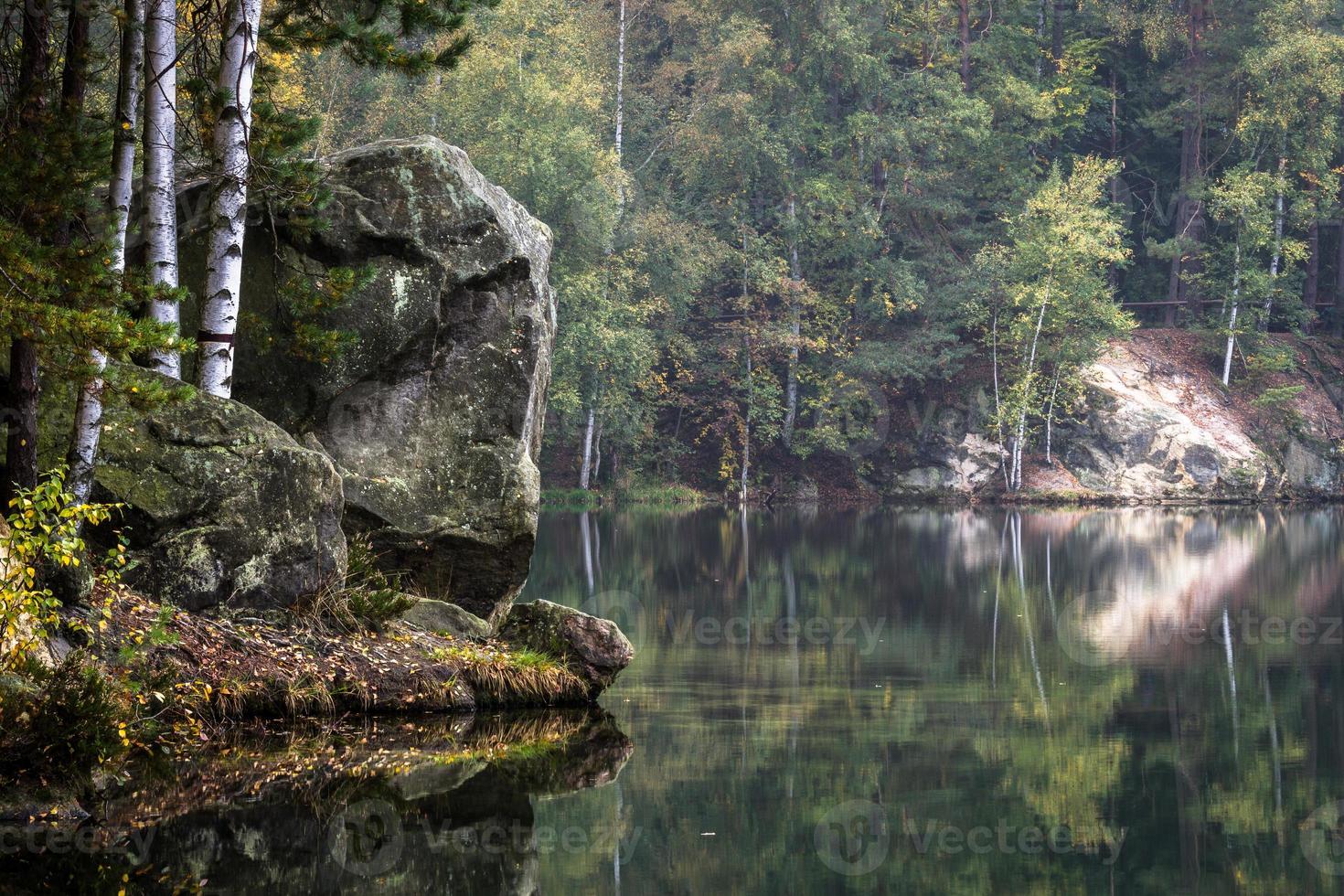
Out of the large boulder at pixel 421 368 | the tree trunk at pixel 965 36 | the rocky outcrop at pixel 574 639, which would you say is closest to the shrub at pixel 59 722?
the rocky outcrop at pixel 574 639

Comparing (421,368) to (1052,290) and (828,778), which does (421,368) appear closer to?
(828,778)

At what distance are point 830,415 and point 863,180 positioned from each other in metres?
7.13

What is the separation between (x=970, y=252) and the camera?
46.2 meters

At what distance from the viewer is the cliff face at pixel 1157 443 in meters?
41.4

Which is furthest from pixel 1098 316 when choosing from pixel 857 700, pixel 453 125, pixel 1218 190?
pixel 857 700

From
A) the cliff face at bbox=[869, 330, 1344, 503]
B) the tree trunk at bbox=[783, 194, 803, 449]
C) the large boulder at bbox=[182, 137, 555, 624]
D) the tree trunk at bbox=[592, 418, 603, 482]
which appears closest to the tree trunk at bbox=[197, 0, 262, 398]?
the large boulder at bbox=[182, 137, 555, 624]

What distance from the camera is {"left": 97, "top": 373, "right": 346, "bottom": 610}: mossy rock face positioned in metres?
10.1

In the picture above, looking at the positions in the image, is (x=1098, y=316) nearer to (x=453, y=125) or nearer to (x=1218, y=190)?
(x=1218, y=190)

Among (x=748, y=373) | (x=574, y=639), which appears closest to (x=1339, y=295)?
(x=748, y=373)

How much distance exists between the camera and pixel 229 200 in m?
11.3

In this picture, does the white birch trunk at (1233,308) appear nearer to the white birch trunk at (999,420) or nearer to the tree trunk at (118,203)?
the white birch trunk at (999,420)

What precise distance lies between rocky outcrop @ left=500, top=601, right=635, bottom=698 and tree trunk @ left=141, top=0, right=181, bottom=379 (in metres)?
3.15

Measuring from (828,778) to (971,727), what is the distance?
2.03 metres

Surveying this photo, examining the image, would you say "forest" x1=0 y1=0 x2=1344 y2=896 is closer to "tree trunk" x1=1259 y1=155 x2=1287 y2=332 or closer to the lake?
the lake
